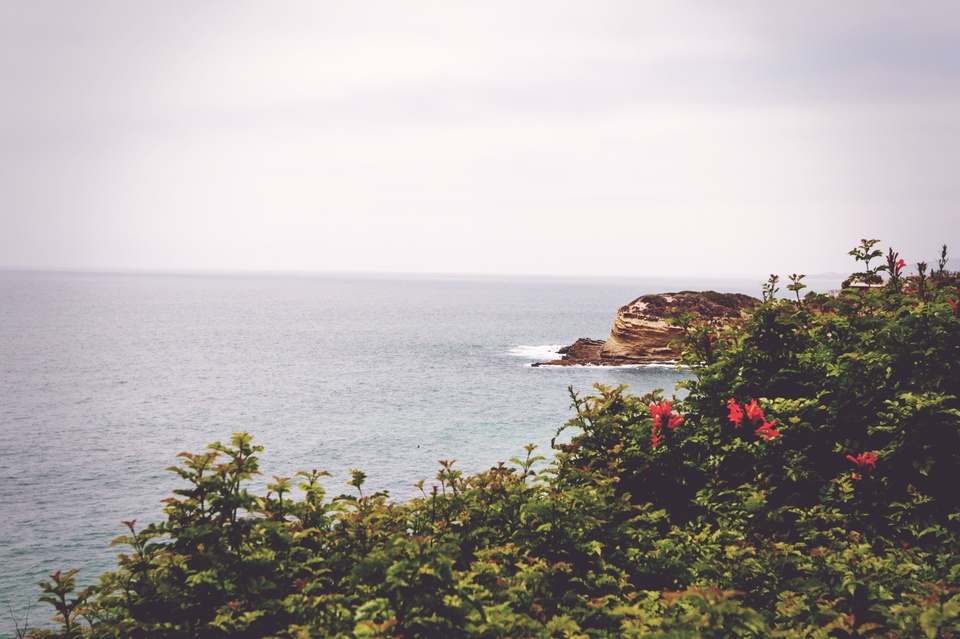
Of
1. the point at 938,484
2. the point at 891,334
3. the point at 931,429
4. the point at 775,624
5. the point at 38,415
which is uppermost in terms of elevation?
the point at 891,334

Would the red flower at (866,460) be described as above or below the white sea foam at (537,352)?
above

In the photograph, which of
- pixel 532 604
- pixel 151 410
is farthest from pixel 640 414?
pixel 151 410

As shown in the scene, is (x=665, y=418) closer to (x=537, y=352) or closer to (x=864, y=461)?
(x=864, y=461)

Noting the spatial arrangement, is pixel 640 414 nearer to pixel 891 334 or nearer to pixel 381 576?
pixel 891 334

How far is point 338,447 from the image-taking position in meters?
37.9

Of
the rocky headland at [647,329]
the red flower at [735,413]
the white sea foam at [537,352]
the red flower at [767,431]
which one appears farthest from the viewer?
the white sea foam at [537,352]

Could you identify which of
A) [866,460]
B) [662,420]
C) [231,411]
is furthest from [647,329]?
[866,460]

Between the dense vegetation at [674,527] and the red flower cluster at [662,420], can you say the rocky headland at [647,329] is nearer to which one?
the dense vegetation at [674,527]

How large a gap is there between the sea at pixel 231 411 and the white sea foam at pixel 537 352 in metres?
0.41

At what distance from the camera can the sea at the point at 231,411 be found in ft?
90.1

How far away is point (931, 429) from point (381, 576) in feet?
18.3

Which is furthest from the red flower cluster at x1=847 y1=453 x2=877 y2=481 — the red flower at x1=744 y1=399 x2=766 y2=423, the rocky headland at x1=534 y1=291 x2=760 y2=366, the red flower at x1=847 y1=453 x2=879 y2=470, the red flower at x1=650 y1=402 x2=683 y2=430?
the rocky headland at x1=534 y1=291 x2=760 y2=366

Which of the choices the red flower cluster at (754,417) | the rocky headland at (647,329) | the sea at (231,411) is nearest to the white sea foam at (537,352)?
the sea at (231,411)

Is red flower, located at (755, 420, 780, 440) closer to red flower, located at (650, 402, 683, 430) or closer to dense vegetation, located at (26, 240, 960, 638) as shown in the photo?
dense vegetation, located at (26, 240, 960, 638)
